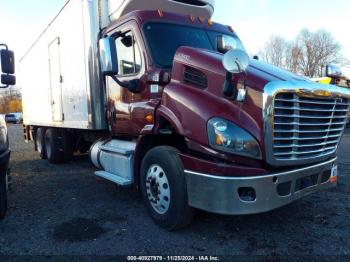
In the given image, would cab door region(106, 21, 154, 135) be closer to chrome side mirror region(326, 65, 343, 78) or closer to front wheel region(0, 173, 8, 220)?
front wheel region(0, 173, 8, 220)

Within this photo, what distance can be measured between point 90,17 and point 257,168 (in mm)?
4080

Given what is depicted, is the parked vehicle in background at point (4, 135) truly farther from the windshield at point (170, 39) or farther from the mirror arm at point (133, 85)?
the windshield at point (170, 39)

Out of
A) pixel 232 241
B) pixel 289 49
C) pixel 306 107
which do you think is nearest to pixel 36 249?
pixel 232 241

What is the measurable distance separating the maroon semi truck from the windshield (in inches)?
0.6

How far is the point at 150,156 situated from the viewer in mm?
4367

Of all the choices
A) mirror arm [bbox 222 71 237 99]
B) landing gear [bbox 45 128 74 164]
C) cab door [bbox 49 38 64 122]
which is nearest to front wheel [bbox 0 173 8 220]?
mirror arm [bbox 222 71 237 99]

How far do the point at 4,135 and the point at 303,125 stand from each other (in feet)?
11.9

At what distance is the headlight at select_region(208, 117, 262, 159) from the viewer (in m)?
3.56

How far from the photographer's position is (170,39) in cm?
489

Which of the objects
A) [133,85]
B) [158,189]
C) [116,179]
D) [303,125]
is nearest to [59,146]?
[116,179]

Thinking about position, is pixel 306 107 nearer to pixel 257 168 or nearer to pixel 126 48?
pixel 257 168

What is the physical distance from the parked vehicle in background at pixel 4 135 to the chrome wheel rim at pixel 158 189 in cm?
177

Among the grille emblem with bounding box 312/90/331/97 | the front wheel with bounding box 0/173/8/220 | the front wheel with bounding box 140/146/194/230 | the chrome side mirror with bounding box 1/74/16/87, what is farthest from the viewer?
the chrome side mirror with bounding box 1/74/16/87

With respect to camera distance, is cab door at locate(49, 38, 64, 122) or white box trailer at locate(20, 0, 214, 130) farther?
cab door at locate(49, 38, 64, 122)
